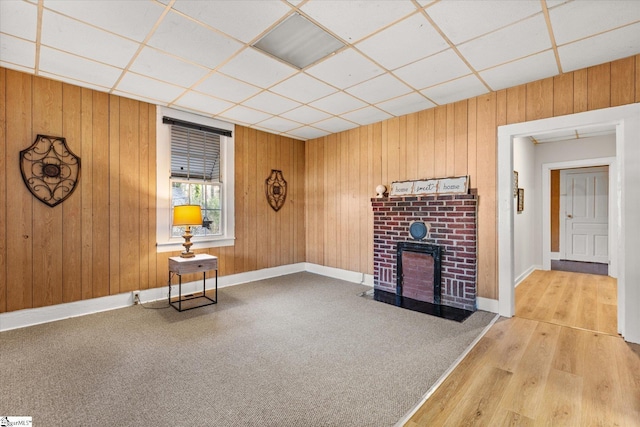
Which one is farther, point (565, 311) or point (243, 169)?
point (243, 169)

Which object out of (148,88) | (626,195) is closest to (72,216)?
(148,88)

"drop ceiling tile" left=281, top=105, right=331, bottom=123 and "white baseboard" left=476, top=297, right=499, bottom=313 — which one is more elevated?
"drop ceiling tile" left=281, top=105, right=331, bottom=123

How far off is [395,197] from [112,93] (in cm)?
394

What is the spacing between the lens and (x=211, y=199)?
460 cm

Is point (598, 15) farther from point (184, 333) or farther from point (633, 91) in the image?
point (184, 333)

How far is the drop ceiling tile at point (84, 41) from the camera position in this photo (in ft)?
7.38

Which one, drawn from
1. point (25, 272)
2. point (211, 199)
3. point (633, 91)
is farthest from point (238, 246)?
point (633, 91)

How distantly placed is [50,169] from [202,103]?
1835 millimetres

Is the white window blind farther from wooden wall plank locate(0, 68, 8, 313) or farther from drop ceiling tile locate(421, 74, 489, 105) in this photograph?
drop ceiling tile locate(421, 74, 489, 105)

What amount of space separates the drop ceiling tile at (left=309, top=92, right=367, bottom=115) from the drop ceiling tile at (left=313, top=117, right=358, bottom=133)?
0.40 m

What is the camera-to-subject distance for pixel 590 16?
2160 millimetres

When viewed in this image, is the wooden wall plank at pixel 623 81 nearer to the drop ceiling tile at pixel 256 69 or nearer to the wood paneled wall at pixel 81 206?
the drop ceiling tile at pixel 256 69

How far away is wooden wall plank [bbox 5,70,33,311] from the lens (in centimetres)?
302

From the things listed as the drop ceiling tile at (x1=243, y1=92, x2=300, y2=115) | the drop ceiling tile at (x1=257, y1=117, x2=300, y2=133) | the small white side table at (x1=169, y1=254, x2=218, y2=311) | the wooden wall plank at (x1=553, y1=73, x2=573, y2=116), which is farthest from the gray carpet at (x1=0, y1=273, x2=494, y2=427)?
the drop ceiling tile at (x1=257, y1=117, x2=300, y2=133)
